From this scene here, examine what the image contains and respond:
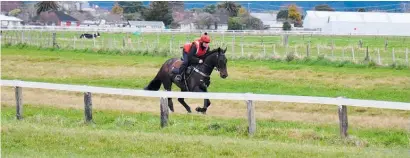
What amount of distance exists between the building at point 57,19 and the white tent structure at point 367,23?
48.6 m

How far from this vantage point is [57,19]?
354 ft

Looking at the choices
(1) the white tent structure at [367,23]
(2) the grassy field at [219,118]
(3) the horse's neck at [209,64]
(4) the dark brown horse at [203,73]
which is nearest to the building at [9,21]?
(1) the white tent structure at [367,23]

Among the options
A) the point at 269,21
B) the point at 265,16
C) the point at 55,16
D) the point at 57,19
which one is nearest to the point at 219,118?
the point at 269,21

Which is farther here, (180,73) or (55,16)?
(55,16)

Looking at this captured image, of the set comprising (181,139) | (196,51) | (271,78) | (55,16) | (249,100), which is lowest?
(271,78)

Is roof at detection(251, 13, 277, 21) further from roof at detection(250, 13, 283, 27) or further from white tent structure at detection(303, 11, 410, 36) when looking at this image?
white tent structure at detection(303, 11, 410, 36)

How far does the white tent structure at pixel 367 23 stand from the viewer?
52.8 metres

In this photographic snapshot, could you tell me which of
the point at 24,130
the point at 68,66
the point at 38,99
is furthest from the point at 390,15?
the point at 24,130

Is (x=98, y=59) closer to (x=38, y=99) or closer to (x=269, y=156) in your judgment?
(x=38, y=99)

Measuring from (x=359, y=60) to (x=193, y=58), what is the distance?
54.9 feet

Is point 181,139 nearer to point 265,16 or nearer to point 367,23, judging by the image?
point 367,23

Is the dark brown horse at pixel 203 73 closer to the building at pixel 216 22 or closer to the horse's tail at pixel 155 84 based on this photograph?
the horse's tail at pixel 155 84

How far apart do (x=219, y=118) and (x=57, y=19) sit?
92.7 m

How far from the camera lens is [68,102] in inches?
894
